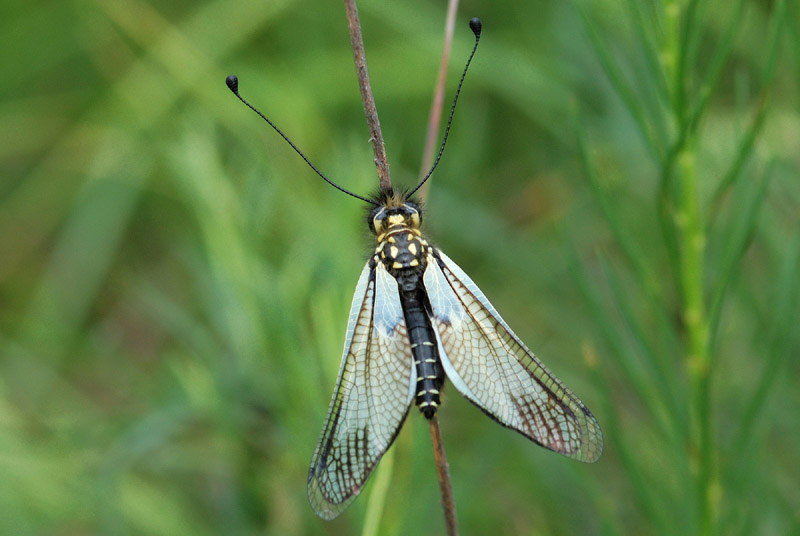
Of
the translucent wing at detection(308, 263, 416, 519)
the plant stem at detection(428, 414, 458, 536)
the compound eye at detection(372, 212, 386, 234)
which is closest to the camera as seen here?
the plant stem at detection(428, 414, 458, 536)

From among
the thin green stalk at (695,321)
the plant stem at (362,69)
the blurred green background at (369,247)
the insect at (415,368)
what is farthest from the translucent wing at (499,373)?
the plant stem at (362,69)

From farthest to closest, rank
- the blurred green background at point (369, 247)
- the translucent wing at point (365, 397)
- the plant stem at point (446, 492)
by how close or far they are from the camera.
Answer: the blurred green background at point (369, 247) < the translucent wing at point (365, 397) < the plant stem at point (446, 492)

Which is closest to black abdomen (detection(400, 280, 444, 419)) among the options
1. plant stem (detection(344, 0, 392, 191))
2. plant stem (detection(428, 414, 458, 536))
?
plant stem (detection(428, 414, 458, 536))

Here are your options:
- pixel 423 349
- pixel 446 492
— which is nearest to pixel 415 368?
pixel 423 349

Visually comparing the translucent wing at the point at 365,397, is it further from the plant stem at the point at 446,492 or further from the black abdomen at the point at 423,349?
the plant stem at the point at 446,492

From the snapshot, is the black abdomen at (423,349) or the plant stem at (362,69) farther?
the black abdomen at (423,349)

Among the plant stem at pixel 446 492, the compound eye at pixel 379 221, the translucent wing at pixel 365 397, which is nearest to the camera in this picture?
the plant stem at pixel 446 492

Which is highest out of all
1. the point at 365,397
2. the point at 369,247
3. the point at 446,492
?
the point at 369,247

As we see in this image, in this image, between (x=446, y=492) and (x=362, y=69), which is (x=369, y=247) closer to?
(x=362, y=69)

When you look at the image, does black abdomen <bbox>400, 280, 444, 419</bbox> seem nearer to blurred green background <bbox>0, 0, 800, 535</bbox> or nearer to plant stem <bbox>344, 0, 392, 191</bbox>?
blurred green background <bbox>0, 0, 800, 535</bbox>
